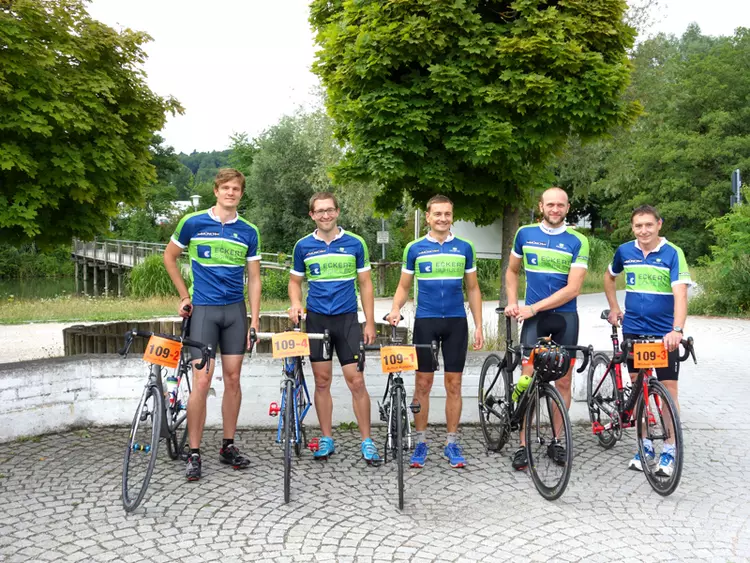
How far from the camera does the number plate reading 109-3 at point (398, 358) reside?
198 inches

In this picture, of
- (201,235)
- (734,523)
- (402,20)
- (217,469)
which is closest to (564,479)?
(734,523)

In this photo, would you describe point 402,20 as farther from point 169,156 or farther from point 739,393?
point 169,156

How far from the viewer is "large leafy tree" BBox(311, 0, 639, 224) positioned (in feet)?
24.0

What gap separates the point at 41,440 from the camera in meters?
5.99

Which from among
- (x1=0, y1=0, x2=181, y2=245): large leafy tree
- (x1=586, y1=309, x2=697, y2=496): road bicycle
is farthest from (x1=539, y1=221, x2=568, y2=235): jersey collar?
(x1=0, y1=0, x2=181, y2=245): large leafy tree

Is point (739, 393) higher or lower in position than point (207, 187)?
lower

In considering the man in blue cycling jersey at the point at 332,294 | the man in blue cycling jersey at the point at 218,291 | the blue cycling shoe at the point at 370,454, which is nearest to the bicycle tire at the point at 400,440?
the blue cycling shoe at the point at 370,454

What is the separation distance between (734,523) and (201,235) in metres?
4.05

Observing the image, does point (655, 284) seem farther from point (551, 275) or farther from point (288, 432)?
point (288, 432)

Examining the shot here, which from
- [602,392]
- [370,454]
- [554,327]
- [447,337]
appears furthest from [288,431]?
[602,392]

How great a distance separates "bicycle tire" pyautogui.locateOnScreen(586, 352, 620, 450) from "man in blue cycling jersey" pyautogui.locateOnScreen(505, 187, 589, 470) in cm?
43

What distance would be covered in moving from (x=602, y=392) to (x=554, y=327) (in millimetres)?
886

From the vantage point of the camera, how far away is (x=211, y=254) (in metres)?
5.31

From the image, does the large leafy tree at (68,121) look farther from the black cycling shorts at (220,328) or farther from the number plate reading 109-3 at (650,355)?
the number plate reading 109-3 at (650,355)
